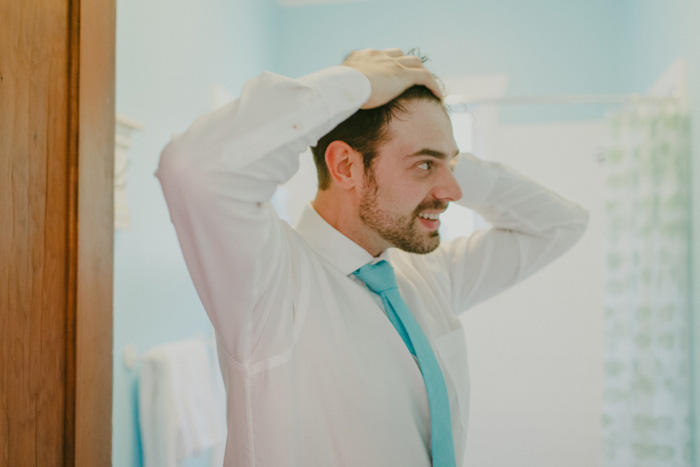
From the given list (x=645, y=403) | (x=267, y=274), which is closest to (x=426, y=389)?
(x=267, y=274)

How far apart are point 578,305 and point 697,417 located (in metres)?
0.55

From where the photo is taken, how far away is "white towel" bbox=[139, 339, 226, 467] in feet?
5.19

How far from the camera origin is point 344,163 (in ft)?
3.25

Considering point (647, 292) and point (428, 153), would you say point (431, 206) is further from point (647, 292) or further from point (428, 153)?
point (647, 292)

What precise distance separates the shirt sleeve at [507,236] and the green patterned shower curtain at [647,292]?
743 millimetres

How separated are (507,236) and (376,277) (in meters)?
0.48

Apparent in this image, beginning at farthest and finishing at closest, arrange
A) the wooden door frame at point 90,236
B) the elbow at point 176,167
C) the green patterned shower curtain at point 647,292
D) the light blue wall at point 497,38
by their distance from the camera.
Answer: the light blue wall at point 497,38 → the green patterned shower curtain at point 647,292 → the wooden door frame at point 90,236 → the elbow at point 176,167

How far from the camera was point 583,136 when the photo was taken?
7.42 feet

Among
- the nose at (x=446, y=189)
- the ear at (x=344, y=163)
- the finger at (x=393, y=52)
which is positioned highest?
the finger at (x=393, y=52)

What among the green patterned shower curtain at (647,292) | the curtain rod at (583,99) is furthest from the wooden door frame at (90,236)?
the green patterned shower curtain at (647,292)

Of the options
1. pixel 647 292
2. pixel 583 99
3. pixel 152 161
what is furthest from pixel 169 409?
pixel 583 99

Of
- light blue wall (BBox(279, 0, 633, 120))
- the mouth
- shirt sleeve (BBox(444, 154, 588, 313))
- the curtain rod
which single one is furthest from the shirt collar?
light blue wall (BBox(279, 0, 633, 120))

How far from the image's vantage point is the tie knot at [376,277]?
97 cm

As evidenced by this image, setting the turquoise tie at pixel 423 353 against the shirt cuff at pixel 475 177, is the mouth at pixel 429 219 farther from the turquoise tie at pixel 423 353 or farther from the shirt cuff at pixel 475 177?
the shirt cuff at pixel 475 177
